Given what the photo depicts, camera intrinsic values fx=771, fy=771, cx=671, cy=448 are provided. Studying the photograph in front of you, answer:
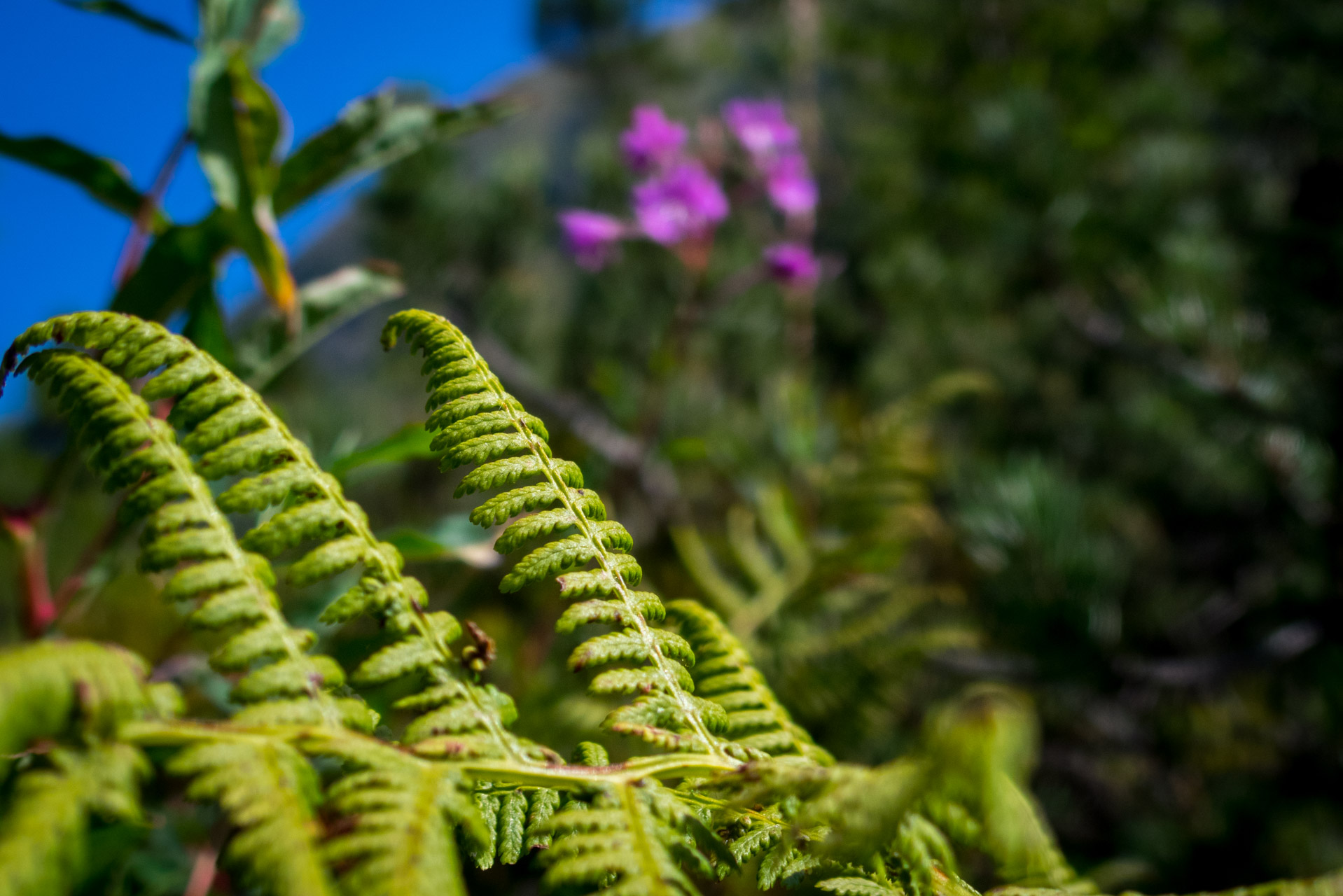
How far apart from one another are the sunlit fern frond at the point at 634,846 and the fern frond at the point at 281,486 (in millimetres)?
27

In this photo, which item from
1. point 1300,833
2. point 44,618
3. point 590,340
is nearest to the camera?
point 44,618

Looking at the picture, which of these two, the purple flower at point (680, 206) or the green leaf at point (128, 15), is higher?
the purple flower at point (680, 206)

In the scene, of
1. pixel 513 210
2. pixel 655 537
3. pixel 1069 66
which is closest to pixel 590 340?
pixel 513 210

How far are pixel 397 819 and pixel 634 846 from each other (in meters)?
0.05

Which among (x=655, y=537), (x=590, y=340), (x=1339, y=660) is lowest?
(x=1339, y=660)

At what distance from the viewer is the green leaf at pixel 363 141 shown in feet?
1.34

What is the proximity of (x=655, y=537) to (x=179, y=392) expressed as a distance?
98cm

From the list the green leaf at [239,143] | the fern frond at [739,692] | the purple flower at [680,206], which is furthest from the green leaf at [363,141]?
the purple flower at [680,206]

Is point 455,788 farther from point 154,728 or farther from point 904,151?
point 904,151

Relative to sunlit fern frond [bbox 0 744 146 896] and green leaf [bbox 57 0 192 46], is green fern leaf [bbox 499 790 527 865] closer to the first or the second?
sunlit fern frond [bbox 0 744 146 896]

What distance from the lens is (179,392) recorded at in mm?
189

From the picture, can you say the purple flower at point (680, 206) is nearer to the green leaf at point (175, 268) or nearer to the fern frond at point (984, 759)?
the green leaf at point (175, 268)

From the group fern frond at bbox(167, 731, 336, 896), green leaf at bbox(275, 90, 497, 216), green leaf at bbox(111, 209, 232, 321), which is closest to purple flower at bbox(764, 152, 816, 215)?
green leaf at bbox(275, 90, 497, 216)

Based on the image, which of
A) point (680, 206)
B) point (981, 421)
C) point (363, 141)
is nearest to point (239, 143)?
point (363, 141)
